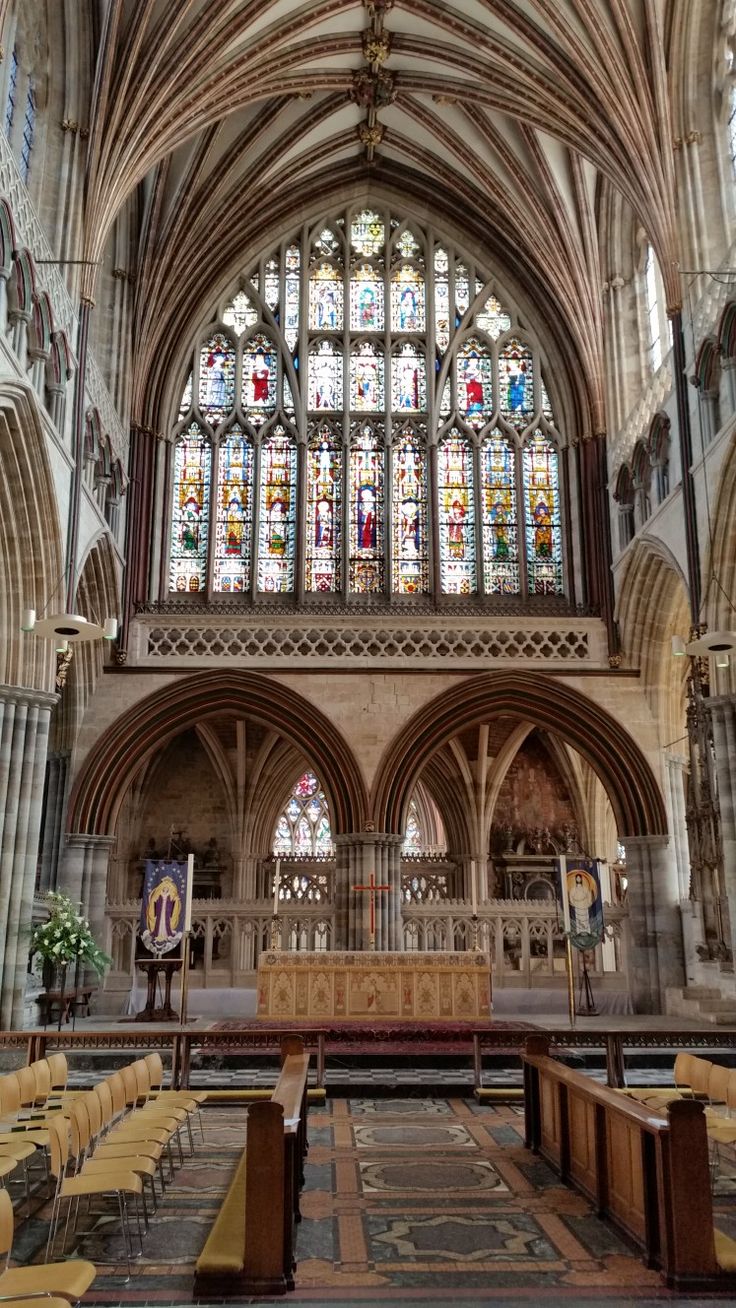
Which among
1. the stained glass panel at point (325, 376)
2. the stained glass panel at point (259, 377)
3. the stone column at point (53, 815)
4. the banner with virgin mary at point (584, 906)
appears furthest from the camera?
the stained glass panel at point (325, 376)

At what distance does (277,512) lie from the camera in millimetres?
21312

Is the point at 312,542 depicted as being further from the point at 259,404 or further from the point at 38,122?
the point at 38,122

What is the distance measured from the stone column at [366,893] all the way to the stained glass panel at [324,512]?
197 inches

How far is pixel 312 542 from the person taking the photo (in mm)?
21109

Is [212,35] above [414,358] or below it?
above

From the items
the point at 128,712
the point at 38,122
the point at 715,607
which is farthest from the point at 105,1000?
the point at 38,122

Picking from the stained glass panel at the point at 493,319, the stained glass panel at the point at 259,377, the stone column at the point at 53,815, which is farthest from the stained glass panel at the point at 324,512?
the stone column at the point at 53,815

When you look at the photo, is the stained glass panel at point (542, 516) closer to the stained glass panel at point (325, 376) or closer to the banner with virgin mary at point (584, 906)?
the stained glass panel at point (325, 376)

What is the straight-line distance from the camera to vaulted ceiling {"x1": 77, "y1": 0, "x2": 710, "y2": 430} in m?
16.4

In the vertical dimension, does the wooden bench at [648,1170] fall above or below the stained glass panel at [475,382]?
below

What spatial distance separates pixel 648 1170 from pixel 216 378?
19136 mm

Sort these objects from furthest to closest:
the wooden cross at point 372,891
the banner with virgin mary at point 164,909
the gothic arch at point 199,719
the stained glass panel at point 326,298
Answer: the stained glass panel at point 326,298 → the gothic arch at point 199,719 → the wooden cross at point 372,891 → the banner with virgin mary at point 164,909

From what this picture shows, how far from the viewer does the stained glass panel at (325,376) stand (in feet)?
72.4

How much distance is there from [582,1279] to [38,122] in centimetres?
1581
